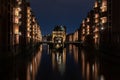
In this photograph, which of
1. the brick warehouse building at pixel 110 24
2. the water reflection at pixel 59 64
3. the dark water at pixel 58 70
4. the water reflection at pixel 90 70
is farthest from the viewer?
the brick warehouse building at pixel 110 24

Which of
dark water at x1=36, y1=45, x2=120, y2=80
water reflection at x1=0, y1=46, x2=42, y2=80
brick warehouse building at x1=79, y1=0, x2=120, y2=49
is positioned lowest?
dark water at x1=36, y1=45, x2=120, y2=80

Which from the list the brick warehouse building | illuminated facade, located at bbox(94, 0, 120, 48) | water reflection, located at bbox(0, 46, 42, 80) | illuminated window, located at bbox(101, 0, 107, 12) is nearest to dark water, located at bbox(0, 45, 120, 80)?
water reflection, located at bbox(0, 46, 42, 80)

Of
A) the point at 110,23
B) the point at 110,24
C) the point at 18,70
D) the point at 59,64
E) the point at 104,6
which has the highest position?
the point at 104,6

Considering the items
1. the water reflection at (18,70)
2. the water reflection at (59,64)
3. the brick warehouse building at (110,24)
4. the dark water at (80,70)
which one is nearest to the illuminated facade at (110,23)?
the brick warehouse building at (110,24)

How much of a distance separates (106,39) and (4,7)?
158 ft

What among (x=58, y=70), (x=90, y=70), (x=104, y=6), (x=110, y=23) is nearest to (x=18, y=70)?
(x=58, y=70)

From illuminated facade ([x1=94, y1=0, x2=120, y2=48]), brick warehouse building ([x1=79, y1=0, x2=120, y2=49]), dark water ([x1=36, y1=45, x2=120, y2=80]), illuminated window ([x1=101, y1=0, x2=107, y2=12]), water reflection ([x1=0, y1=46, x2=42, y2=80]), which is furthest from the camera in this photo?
illuminated window ([x1=101, y1=0, x2=107, y2=12])

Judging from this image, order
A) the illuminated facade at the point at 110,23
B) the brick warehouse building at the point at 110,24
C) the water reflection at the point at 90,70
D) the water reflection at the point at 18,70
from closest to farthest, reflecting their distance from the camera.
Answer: the water reflection at the point at 18,70 < the water reflection at the point at 90,70 < the brick warehouse building at the point at 110,24 < the illuminated facade at the point at 110,23

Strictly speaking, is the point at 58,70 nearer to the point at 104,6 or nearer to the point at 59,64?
the point at 59,64

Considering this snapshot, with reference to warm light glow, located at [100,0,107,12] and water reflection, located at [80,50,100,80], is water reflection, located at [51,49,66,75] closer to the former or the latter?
water reflection, located at [80,50,100,80]

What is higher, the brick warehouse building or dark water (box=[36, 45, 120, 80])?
the brick warehouse building

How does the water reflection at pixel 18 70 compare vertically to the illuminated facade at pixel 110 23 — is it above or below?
below

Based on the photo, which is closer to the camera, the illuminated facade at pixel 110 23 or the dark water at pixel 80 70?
the dark water at pixel 80 70

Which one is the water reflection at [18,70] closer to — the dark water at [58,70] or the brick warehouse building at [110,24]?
the dark water at [58,70]
